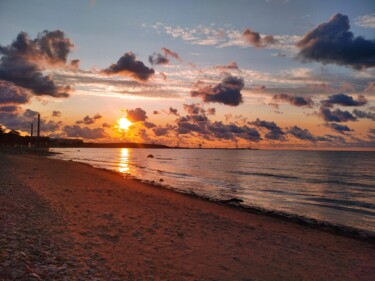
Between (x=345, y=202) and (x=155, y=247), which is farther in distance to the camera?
(x=345, y=202)

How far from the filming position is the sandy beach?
7.85 m

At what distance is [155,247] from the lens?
10.2 m

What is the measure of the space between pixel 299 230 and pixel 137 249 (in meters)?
9.67

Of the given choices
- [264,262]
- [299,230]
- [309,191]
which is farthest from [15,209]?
[309,191]

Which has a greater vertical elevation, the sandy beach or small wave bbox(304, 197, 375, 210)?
the sandy beach

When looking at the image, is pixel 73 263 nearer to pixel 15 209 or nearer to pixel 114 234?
pixel 114 234

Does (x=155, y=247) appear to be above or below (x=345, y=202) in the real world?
above

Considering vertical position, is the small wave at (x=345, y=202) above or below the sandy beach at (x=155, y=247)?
below

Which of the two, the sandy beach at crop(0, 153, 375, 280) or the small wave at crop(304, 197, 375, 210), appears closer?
the sandy beach at crop(0, 153, 375, 280)

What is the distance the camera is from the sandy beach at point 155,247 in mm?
7848

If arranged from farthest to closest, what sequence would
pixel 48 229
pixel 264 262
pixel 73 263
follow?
pixel 48 229
pixel 264 262
pixel 73 263

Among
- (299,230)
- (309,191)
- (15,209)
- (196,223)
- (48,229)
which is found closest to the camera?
(48,229)

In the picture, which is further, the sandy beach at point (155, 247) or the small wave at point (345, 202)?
the small wave at point (345, 202)

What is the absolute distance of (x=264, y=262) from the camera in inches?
390
